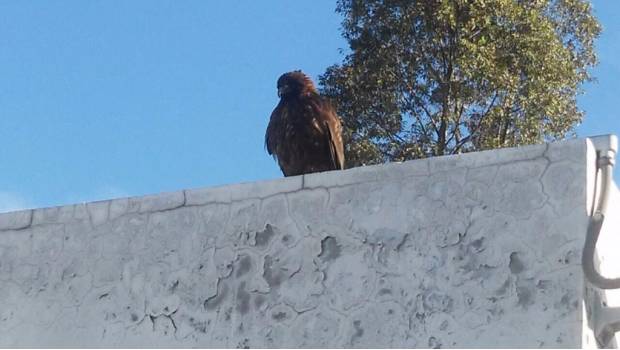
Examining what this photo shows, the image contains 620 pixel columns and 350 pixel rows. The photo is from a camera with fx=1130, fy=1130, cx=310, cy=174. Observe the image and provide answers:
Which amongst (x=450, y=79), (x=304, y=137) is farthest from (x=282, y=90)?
(x=450, y=79)

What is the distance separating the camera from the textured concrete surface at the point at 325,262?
4547mm

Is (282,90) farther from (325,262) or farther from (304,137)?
(325,262)

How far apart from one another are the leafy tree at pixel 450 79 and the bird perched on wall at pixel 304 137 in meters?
6.96

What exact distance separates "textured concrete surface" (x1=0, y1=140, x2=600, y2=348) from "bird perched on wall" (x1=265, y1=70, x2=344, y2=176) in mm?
2152

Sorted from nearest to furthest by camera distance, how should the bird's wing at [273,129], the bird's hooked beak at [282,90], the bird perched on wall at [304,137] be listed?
the bird perched on wall at [304,137]
the bird's wing at [273,129]
the bird's hooked beak at [282,90]

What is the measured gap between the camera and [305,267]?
5094mm

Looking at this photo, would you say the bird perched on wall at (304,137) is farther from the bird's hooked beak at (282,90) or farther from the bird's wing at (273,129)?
the bird's hooked beak at (282,90)

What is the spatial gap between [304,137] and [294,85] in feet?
2.22

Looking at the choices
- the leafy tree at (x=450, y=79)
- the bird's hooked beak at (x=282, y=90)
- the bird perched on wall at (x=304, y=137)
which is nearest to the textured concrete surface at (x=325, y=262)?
the bird perched on wall at (x=304, y=137)

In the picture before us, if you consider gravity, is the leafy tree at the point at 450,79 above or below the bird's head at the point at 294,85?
above

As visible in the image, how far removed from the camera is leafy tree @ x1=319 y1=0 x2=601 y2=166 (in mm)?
15039

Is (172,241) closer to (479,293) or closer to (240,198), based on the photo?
(240,198)

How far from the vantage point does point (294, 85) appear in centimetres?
822

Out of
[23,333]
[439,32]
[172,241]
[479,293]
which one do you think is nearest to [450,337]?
[479,293]
